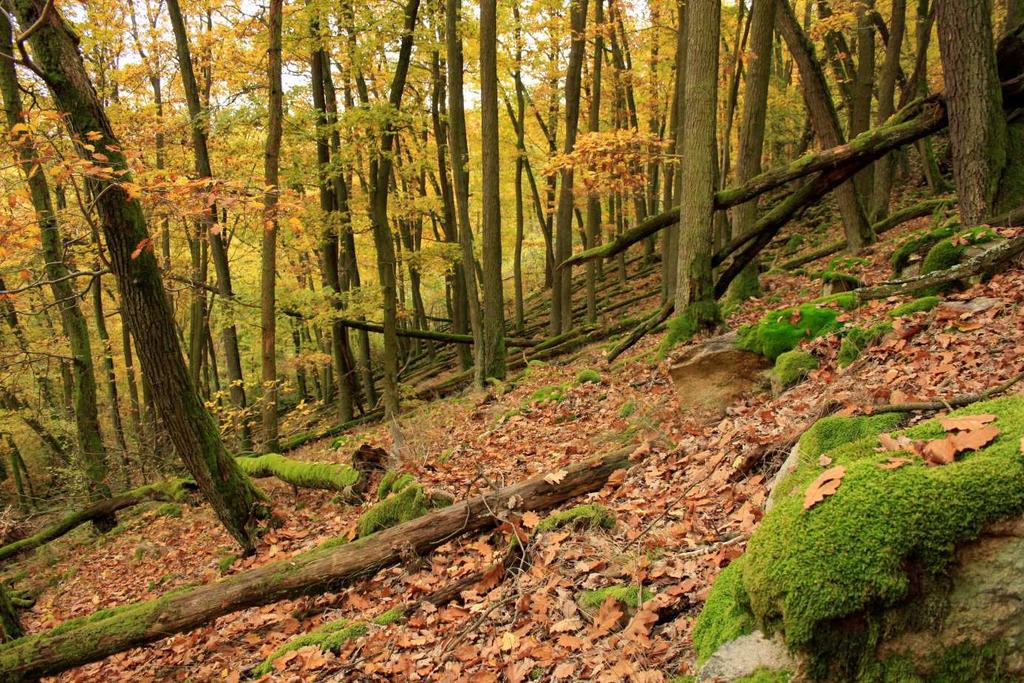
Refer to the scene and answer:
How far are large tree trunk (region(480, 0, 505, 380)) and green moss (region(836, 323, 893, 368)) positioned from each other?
709 cm

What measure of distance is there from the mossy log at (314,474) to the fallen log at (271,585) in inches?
106

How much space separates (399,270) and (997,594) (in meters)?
25.8

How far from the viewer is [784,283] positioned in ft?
Result: 38.7

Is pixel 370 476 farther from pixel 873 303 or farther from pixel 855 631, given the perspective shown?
pixel 855 631

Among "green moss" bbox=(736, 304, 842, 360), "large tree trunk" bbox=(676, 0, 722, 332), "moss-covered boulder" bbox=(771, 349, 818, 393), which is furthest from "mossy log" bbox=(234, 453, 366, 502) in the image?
"moss-covered boulder" bbox=(771, 349, 818, 393)

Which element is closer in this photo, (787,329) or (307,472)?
(787,329)

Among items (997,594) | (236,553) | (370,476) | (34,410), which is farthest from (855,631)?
(34,410)

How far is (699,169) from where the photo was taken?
27.0 ft

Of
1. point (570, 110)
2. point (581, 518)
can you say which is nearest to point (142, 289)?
point (581, 518)

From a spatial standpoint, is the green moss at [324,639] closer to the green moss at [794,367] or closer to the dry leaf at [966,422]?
the dry leaf at [966,422]

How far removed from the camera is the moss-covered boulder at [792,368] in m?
5.73

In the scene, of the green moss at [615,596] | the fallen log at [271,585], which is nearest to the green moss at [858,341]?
the fallen log at [271,585]

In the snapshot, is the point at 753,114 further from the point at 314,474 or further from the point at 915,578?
the point at 915,578

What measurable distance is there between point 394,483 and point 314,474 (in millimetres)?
2543
